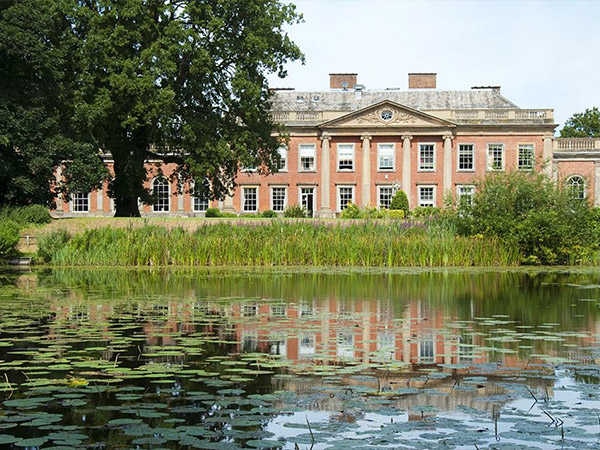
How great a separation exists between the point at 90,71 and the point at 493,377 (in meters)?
23.4

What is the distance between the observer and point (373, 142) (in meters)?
47.0

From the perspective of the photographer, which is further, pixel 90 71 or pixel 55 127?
pixel 90 71

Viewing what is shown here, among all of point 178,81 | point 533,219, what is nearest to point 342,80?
point 178,81

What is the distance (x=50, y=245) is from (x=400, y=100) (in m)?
33.8

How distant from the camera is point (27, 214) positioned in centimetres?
2170

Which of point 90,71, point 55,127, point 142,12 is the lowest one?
point 55,127

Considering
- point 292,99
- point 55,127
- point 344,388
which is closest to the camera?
point 344,388

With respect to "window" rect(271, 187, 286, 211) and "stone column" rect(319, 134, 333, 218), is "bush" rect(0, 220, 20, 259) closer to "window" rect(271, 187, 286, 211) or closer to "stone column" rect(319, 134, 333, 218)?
"window" rect(271, 187, 286, 211)

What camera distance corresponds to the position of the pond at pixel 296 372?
13.2ft

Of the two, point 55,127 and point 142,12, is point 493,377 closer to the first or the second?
point 55,127

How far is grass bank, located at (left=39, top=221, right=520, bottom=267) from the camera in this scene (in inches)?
746

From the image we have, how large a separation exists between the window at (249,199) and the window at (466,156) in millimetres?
12227

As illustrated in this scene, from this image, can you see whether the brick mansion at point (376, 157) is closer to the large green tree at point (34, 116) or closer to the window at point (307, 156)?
the window at point (307, 156)

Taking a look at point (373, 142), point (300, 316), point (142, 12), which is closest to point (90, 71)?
point (142, 12)
